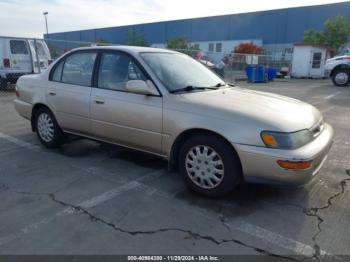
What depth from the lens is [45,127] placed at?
199 inches

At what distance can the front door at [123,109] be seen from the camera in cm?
375

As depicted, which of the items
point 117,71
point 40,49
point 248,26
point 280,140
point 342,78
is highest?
point 248,26

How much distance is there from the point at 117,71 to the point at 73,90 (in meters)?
0.80

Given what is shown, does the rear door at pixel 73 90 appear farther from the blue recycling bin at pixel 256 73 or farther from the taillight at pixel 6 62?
the blue recycling bin at pixel 256 73

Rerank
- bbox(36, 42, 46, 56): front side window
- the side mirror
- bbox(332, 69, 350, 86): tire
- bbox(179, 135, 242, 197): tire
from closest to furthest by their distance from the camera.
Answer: bbox(179, 135, 242, 197): tire → the side mirror → bbox(36, 42, 46, 56): front side window → bbox(332, 69, 350, 86): tire

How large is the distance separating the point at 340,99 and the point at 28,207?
37.6 feet

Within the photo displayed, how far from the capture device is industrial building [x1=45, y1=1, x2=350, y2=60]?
44178 millimetres

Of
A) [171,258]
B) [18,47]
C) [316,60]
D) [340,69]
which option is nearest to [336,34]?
[316,60]

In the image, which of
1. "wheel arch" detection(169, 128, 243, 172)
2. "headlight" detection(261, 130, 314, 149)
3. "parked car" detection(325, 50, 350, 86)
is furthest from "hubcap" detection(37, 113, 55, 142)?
"parked car" detection(325, 50, 350, 86)

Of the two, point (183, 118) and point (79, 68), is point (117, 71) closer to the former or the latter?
point (79, 68)

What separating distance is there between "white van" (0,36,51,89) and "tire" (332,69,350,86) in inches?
573

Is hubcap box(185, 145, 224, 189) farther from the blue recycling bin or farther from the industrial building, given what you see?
the industrial building

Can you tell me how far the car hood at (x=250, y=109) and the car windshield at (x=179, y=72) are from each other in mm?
226

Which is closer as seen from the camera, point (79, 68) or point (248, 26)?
point (79, 68)
